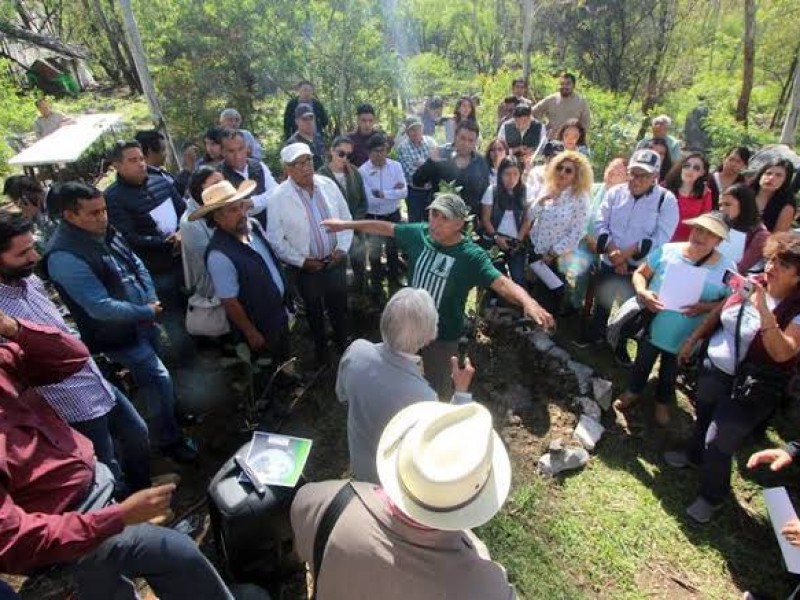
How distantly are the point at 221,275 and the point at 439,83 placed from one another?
19632 millimetres

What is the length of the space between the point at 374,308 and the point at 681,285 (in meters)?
3.16

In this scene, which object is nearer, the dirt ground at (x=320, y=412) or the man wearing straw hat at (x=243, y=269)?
the man wearing straw hat at (x=243, y=269)

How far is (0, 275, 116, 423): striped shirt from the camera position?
8.29ft

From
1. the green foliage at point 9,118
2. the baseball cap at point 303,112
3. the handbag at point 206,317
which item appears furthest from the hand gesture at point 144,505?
the green foliage at point 9,118

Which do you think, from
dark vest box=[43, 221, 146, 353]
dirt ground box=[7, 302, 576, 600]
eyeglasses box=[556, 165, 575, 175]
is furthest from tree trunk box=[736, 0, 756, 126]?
dark vest box=[43, 221, 146, 353]

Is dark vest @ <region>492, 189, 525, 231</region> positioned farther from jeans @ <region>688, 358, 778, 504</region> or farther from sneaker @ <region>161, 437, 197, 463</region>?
sneaker @ <region>161, 437, 197, 463</region>

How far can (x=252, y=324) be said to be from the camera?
3828mm

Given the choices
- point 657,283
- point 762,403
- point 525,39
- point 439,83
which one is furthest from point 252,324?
point 439,83

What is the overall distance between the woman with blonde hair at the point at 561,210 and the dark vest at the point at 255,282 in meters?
2.79

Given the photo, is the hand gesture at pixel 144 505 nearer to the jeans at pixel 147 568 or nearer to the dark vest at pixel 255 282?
the jeans at pixel 147 568

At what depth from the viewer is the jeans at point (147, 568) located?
2104 millimetres

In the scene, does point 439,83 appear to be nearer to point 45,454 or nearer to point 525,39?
point 525,39

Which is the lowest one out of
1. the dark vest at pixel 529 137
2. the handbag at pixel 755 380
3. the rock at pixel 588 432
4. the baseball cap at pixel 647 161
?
the rock at pixel 588 432

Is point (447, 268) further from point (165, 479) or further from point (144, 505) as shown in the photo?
point (165, 479)
